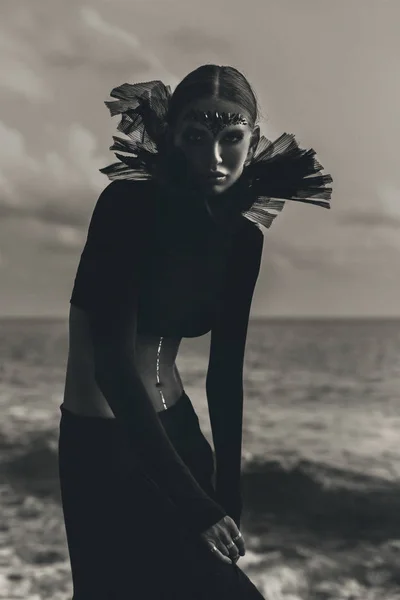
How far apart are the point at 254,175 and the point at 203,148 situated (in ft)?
0.56

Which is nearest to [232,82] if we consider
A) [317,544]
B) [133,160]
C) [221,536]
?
[133,160]

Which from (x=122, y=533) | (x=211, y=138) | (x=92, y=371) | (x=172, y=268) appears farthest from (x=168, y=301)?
(x=122, y=533)

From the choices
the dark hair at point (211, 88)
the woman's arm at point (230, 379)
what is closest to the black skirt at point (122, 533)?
the woman's arm at point (230, 379)

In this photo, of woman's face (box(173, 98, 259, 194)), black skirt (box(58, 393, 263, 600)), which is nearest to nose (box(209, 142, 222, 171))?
woman's face (box(173, 98, 259, 194))

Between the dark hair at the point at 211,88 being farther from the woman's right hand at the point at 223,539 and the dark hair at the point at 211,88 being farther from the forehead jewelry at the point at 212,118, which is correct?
A: the woman's right hand at the point at 223,539

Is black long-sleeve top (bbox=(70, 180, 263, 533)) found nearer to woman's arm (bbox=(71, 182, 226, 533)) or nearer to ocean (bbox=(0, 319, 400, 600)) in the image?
woman's arm (bbox=(71, 182, 226, 533))

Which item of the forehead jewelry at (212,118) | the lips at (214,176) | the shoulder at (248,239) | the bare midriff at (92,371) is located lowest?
the bare midriff at (92,371)

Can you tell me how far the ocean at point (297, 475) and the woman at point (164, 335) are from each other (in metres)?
4.21

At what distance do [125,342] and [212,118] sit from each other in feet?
1.49

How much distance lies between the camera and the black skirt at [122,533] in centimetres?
142

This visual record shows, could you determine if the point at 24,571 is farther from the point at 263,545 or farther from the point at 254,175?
the point at 254,175

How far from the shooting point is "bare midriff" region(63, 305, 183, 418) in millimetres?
1473

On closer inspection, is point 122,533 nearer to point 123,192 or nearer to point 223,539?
point 223,539

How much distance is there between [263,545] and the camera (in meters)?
7.26
